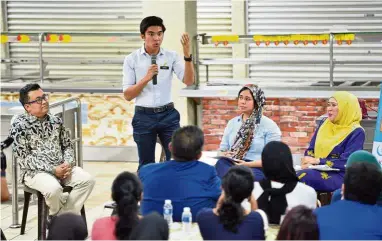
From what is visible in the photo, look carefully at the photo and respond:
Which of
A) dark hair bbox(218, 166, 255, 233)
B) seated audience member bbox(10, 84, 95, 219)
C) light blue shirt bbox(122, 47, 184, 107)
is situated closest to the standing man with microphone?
light blue shirt bbox(122, 47, 184, 107)

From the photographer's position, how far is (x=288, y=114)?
1015 cm

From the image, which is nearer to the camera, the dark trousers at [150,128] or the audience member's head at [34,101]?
the audience member's head at [34,101]

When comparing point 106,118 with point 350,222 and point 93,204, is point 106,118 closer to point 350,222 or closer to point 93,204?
point 93,204

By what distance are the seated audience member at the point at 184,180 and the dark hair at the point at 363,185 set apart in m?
0.99

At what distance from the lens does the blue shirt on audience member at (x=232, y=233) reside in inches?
188

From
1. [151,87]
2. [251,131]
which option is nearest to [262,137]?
[251,131]

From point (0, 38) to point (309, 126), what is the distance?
3791 mm

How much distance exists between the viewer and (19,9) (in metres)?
12.2

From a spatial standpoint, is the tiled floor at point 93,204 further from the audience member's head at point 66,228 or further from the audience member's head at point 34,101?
the audience member's head at point 66,228

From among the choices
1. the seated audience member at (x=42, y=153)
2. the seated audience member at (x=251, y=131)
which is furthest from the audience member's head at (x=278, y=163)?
the seated audience member at (x=42, y=153)

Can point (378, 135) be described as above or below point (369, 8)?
below

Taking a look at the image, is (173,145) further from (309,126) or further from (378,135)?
(309,126)

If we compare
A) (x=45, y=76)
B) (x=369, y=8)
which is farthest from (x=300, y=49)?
(x=45, y=76)

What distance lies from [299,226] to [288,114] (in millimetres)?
5970
